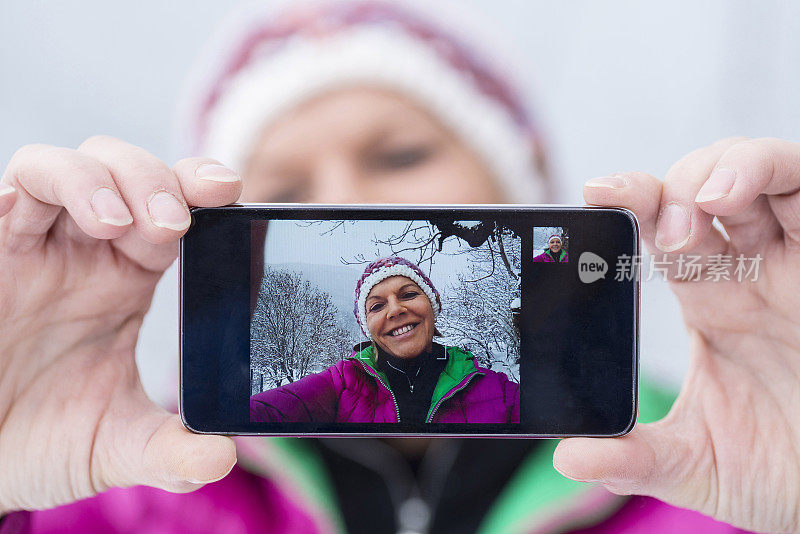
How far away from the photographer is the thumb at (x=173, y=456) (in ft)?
1.67

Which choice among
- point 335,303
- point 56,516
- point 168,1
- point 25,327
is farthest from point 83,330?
point 168,1

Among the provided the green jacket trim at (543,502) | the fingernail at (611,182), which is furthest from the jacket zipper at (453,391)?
the green jacket trim at (543,502)

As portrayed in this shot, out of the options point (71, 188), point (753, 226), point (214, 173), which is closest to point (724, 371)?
point (753, 226)

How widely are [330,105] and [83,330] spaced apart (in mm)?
467

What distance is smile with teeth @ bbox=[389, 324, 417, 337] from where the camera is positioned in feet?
1.78

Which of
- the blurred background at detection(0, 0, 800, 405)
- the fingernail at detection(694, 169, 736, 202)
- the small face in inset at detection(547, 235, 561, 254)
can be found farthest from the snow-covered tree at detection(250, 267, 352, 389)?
the blurred background at detection(0, 0, 800, 405)

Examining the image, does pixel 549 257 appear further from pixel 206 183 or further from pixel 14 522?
pixel 14 522

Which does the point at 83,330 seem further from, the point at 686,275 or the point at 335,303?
the point at 686,275

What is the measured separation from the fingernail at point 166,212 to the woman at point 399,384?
6.8 inches

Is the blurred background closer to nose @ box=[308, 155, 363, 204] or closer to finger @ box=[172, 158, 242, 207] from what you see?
nose @ box=[308, 155, 363, 204]

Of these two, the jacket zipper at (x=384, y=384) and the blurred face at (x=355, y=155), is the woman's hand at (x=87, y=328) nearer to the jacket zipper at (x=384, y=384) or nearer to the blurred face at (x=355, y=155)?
the jacket zipper at (x=384, y=384)

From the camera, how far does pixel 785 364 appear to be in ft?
1.90

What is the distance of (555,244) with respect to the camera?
0.53 m

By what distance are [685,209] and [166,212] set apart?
17.8 inches
